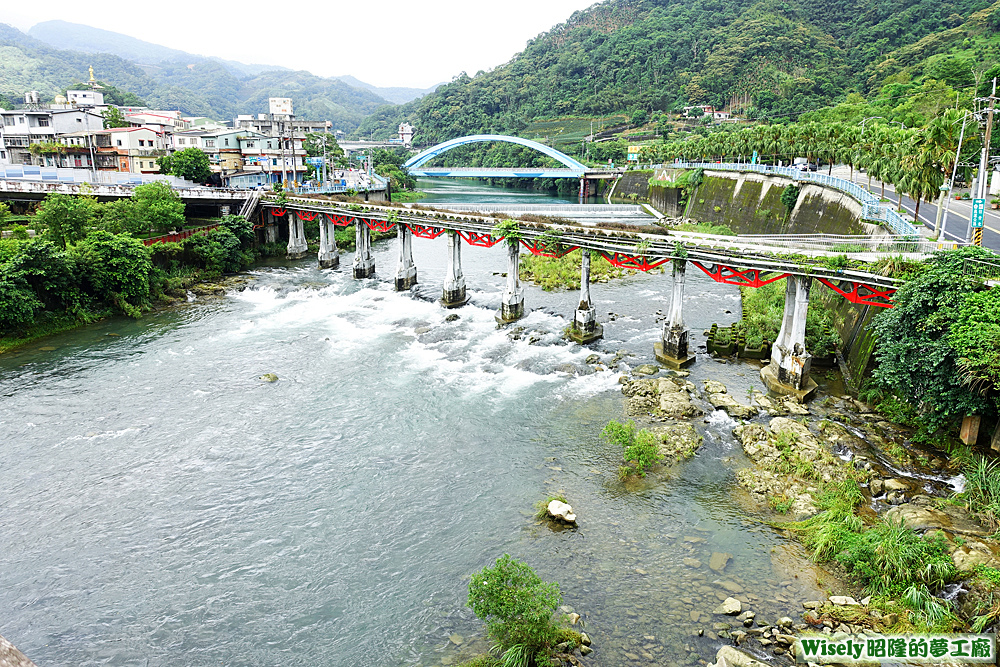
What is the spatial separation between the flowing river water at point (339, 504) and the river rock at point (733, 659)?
23.3 inches

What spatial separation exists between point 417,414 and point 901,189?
32.3 m

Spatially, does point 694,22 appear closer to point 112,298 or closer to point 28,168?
point 28,168

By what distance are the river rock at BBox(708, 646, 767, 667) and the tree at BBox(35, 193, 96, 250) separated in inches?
1785

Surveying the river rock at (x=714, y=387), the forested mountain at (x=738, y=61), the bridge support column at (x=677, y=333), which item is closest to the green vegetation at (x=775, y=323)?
the bridge support column at (x=677, y=333)

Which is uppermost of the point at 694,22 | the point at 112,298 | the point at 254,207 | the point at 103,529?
the point at 694,22

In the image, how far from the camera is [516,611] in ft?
45.9

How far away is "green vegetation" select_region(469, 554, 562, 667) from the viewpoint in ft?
46.0

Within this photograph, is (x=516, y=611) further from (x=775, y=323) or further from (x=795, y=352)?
(x=775, y=323)

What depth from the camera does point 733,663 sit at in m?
13.6

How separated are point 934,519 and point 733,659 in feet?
30.6

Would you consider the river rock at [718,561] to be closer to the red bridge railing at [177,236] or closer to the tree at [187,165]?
the red bridge railing at [177,236]

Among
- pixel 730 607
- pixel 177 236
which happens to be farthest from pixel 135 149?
pixel 730 607

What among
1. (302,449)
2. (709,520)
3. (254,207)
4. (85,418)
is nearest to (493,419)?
(302,449)

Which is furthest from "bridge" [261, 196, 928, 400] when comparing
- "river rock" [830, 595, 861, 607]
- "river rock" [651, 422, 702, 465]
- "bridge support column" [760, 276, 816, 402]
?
"river rock" [830, 595, 861, 607]
